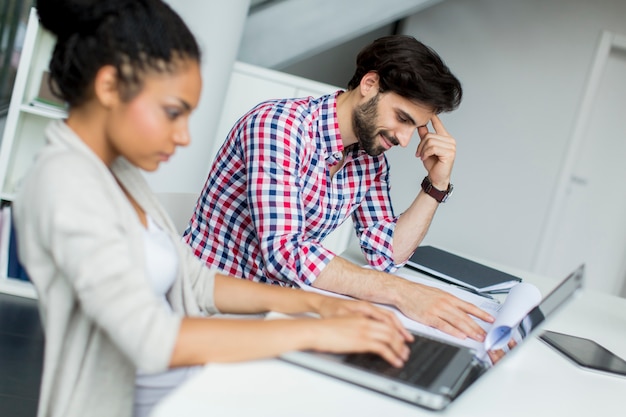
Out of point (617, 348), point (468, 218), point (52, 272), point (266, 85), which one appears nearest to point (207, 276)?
point (52, 272)

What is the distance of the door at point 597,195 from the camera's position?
580cm

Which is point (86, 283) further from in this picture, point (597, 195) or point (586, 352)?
point (597, 195)

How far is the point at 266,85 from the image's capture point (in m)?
3.50

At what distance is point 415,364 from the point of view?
3.45 ft

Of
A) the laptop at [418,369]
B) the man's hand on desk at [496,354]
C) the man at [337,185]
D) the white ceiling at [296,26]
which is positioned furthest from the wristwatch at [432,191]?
the white ceiling at [296,26]

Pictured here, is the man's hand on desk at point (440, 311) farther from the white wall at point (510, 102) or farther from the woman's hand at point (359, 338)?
the white wall at point (510, 102)

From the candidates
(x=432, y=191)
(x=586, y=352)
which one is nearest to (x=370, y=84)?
(x=432, y=191)

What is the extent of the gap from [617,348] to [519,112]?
13.9ft

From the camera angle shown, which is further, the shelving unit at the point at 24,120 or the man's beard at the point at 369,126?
the shelving unit at the point at 24,120

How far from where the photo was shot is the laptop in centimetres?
97

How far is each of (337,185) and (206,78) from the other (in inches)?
60.9

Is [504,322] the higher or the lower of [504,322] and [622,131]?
the lower

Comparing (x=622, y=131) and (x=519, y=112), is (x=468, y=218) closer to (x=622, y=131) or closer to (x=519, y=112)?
(x=519, y=112)

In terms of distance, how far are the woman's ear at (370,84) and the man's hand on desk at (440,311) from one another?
63cm
